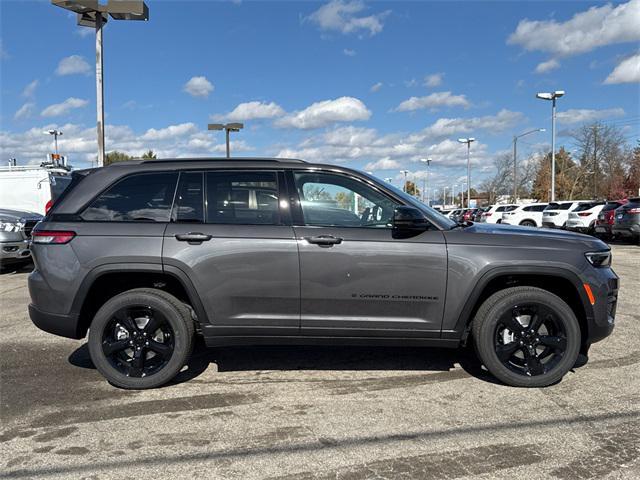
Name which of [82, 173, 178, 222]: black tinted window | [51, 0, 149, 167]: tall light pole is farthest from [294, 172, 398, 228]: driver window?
[51, 0, 149, 167]: tall light pole

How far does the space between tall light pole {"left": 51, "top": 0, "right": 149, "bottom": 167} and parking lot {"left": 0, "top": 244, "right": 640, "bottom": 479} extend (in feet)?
31.8

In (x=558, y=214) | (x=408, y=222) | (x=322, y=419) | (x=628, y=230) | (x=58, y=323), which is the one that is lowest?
(x=322, y=419)

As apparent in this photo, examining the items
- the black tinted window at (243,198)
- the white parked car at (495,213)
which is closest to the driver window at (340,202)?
the black tinted window at (243,198)

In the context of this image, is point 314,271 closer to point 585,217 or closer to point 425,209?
point 425,209

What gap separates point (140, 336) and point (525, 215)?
22.4 m

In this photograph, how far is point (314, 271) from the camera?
387 cm

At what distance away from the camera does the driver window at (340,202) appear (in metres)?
4.00

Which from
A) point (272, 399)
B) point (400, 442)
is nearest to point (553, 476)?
point (400, 442)

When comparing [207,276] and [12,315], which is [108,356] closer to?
[207,276]

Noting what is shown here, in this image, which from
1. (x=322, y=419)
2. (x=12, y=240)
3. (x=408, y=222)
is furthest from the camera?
(x=12, y=240)

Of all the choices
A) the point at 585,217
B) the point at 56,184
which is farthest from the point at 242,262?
the point at 585,217

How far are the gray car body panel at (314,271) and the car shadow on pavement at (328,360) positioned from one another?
0.65 m

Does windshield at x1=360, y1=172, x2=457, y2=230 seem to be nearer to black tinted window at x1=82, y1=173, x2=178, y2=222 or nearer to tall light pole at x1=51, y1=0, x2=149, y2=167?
black tinted window at x1=82, y1=173, x2=178, y2=222

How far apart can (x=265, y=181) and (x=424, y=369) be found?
2.15 metres
